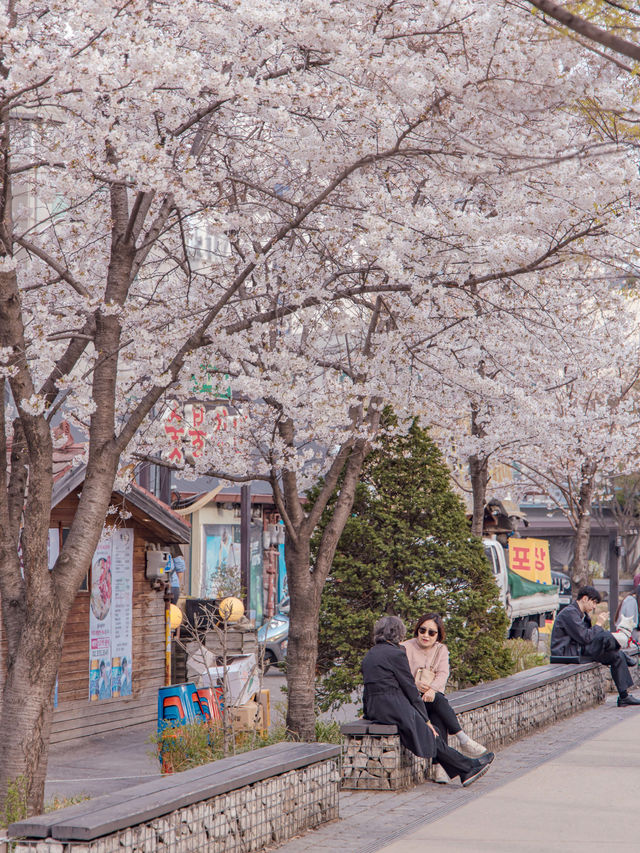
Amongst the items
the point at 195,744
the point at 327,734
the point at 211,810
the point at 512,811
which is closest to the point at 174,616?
the point at 327,734

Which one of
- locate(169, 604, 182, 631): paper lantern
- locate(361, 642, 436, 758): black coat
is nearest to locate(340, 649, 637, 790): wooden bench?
locate(361, 642, 436, 758): black coat

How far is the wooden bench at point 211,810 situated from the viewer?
542 centimetres

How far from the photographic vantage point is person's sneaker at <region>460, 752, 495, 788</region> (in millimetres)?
9157

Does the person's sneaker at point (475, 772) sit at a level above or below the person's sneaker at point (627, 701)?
below

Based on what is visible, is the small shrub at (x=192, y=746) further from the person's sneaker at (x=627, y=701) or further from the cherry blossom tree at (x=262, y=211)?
the person's sneaker at (x=627, y=701)

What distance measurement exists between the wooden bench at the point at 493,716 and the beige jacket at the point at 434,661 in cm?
56

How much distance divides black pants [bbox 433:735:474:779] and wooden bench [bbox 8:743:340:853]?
132 centimetres

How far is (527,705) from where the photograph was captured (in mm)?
12406

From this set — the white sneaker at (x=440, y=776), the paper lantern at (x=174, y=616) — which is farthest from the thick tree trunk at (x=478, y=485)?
the white sneaker at (x=440, y=776)

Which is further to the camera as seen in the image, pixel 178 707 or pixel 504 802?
pixel 178 707

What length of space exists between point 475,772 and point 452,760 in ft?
0.70

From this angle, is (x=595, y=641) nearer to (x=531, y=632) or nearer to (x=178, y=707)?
(x=178, y=707)

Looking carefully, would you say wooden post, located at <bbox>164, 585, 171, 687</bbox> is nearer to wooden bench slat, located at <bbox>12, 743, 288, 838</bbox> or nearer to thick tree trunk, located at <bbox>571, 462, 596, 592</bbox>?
wooden bench slat, located at <bbox>12, 743, 288, 838</bbox>

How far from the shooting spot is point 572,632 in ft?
48.8
